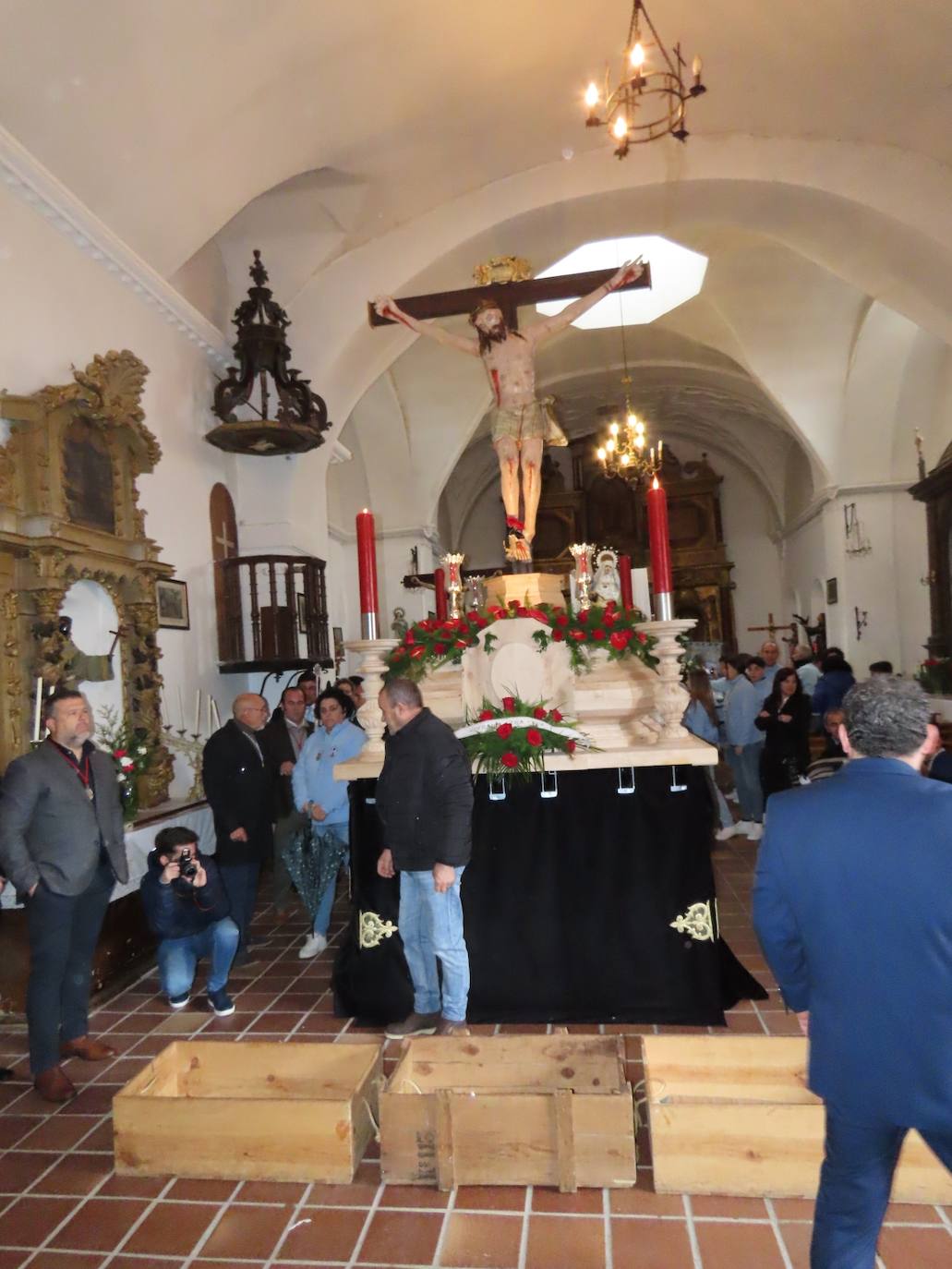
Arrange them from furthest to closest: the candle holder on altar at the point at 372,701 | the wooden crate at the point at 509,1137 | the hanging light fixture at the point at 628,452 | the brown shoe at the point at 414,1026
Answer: the hanging light fixture at the point at 628,452
the candle holder on altar at the point at 372,701
the brown shoe at the point at 414,1026
the wooden crate at the point at 509,1137

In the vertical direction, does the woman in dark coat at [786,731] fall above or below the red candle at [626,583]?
below

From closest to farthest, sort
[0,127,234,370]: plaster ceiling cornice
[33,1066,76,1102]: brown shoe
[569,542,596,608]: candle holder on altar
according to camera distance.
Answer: [33,1066,76,1102]: brown shoe
[569,542,596,608]: candle holder on altar
[0,127,234,370]: plaster ceiling cornice

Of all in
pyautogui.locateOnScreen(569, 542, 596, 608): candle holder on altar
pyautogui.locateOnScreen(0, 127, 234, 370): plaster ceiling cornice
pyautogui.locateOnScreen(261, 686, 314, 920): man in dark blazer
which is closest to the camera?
pyautogui.locateOnScreen(569, 542, 596, 608): candle holder on altar

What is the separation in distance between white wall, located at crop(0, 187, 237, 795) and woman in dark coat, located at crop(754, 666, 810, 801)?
15.3 ft

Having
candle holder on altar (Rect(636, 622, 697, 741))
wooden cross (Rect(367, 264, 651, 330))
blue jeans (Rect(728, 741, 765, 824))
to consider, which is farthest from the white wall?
blue jeans (Rect(728, 741, 765, 824))

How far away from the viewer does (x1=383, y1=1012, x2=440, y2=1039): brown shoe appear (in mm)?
4129

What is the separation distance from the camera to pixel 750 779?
7.96 metres

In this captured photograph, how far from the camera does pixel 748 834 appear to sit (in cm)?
800

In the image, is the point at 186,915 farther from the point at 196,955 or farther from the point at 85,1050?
the point at 85,1050

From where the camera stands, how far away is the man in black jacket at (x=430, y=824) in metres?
3.87

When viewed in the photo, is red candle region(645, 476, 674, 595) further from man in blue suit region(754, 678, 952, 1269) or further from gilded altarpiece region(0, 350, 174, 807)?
gilded altarpiece region(0, 350, 174, 807)

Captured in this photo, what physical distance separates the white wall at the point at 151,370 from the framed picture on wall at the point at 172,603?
8 cm

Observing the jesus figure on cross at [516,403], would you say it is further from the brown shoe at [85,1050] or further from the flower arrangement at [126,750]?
the brown shoe at [85,1050]

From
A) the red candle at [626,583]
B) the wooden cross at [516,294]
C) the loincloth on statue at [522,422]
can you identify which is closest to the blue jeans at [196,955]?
the red candle at [626,583]
